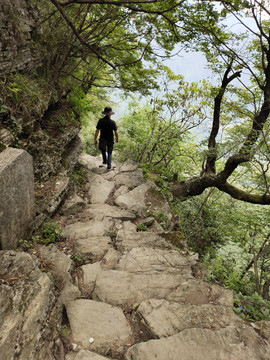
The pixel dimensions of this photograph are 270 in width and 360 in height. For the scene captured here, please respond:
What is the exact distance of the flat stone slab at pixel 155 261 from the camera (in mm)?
3666

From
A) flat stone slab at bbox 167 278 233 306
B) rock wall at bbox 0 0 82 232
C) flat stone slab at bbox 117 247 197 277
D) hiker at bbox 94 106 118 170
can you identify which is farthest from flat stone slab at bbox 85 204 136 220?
hiker at bbox 94 106 118 170

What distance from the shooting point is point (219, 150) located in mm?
7910

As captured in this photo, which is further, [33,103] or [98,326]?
[33,103]

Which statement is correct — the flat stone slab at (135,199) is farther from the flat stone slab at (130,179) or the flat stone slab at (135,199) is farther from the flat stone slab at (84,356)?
the flat stone slab at (84,356)

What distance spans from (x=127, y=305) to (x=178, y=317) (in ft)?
2.40

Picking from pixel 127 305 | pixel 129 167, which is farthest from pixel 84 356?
pixel 129 167

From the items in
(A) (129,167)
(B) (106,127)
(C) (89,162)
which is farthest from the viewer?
(C) (89,162)

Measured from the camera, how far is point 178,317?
2.68 m

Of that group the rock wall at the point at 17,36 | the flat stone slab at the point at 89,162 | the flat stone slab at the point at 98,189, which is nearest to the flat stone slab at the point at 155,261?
the flat stone slab at the point at 98,189

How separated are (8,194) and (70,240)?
5.39 feet

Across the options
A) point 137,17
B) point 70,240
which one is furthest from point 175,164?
point 70,240

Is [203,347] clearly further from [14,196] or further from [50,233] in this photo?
[14,196]

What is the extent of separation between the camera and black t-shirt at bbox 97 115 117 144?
7339 millimetres

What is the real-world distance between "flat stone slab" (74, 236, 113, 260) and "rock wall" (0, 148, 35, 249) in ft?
3.39
